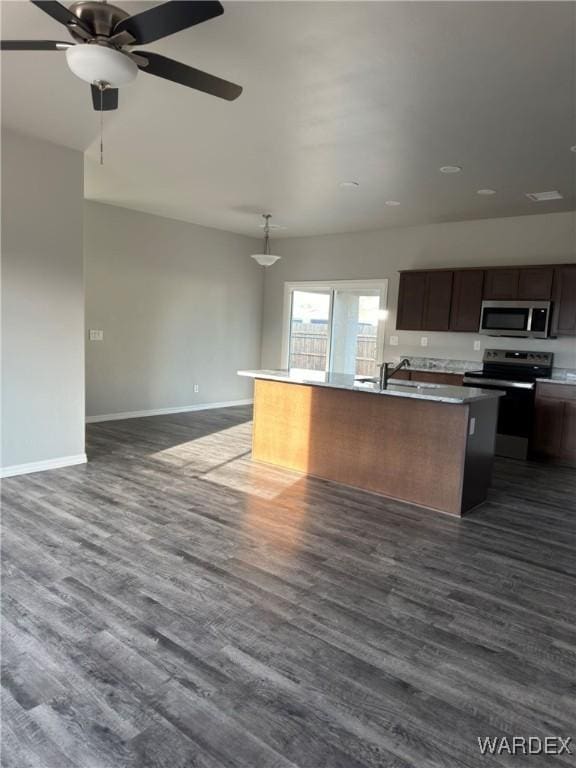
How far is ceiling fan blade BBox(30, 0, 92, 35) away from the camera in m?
1.89

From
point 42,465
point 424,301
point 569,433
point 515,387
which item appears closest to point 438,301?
point 424,301

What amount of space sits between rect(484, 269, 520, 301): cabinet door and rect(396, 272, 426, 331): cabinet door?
80cm

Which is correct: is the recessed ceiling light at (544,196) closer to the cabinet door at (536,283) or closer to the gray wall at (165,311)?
the cabinet door at (536,283)

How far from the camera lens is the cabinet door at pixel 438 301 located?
630cm

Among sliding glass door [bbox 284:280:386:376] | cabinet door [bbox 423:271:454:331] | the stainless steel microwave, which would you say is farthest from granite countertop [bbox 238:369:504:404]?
sliding glass door [bbox 284:280:386:376]

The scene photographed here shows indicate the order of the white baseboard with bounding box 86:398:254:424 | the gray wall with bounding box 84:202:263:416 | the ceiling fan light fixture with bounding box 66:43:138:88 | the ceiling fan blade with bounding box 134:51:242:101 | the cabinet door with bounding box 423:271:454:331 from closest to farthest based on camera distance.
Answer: the ceiling fan light fixture with bounding box 66:43:138:88 < the ceiling fan blade with bounding box 134:51:242:101 < the cabinet door with bounding box 423:271:454:331 < the gray wall with bounding box 84:202:263:416 < the white baseboard with bounding box 86:398:254:424

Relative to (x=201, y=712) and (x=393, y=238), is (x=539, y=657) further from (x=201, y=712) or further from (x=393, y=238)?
(x=393, y=238)

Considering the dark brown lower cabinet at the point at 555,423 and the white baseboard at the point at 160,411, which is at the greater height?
the dark brown lower cabinet at the point at 555,423

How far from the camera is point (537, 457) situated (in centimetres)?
559

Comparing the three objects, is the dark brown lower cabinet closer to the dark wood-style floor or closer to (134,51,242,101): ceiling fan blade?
the dark wood-style floor

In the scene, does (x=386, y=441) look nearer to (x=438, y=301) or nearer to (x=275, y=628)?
(x=275, y=628)

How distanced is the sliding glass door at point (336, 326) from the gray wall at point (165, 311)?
75cm

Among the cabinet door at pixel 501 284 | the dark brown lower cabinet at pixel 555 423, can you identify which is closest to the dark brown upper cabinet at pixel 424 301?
the cabinet door at pixel 501 284

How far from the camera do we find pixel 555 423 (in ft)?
17.8
